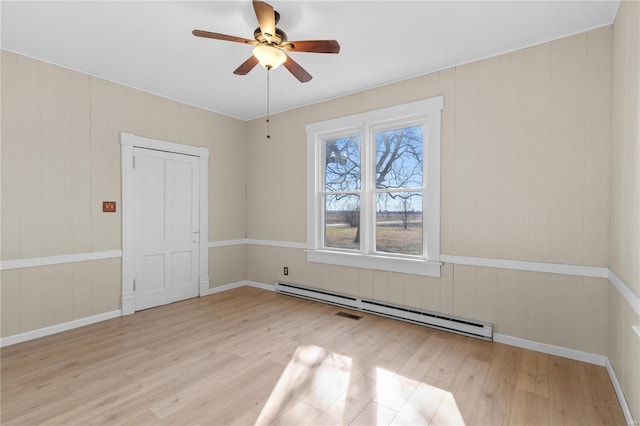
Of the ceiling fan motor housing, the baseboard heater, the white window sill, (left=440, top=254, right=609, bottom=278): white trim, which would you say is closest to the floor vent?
the baseboard heater

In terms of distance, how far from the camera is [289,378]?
2461mm

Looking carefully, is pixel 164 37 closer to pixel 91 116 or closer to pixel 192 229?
pixel 91 116

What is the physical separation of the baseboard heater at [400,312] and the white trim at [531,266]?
1.93 ft

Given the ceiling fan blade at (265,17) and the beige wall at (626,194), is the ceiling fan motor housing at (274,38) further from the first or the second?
the beige wall at (626,194)

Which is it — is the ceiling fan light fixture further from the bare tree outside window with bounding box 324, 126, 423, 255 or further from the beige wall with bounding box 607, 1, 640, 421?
the beige wall with bounding box 607, 1, 640, 421

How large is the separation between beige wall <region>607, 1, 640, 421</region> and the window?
1.42 m

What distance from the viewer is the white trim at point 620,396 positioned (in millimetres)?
1907

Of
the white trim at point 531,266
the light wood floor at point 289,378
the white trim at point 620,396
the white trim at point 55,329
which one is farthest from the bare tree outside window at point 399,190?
the white trim at point 55,329

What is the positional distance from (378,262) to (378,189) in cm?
91

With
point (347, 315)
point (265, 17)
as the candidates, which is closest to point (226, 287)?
point (347, 315)

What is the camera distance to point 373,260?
13.0 feet

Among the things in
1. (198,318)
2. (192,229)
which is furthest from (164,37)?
(198,318)

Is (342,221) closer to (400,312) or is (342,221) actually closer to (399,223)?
(399,223)

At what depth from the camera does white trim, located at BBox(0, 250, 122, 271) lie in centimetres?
309
